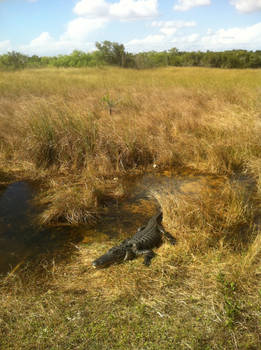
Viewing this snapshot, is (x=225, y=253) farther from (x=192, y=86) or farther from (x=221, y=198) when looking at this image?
(x=192, y=86)

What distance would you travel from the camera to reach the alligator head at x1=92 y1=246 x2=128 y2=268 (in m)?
3.24

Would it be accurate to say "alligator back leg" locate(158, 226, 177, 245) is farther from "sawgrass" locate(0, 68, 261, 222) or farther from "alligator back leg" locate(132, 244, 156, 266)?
"sawgrass" locate(0, 68, 261, 222)

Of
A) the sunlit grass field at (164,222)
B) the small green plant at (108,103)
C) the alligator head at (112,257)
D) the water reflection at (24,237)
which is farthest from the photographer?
the small green plant at (108,103)

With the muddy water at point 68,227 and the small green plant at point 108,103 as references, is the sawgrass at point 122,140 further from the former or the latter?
the muddy water at point 68,227

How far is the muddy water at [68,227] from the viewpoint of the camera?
372 centimetres

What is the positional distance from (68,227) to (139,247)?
1330 millimetres

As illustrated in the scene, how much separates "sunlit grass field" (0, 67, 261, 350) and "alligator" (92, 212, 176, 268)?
0.12 m

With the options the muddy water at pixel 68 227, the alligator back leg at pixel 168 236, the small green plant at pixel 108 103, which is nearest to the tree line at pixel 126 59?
the small green plant at pixel 108 103

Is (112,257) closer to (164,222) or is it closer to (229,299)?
(164,222)

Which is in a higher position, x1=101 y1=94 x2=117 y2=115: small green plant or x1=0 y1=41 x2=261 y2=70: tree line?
x1=0 y1=41 x2=261 y2=70: tree line

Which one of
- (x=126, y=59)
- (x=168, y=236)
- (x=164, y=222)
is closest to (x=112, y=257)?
(x=168, y=236)

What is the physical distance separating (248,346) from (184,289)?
2.50 ft

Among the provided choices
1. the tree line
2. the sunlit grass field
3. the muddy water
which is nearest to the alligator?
the sunlit grass field

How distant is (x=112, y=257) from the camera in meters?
3.32
